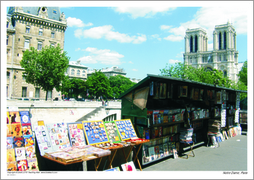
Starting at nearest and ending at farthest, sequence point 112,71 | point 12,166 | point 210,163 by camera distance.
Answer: point 12,166
point 210,163
point 112,71

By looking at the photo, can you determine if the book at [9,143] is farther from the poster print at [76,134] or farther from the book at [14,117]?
the poster print at [76,134]

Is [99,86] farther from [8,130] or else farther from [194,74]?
[8,130]

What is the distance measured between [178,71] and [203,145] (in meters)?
33.9

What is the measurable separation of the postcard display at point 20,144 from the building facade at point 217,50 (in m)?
103

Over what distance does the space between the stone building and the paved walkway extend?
32819 millimetres

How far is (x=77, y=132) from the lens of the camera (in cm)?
602

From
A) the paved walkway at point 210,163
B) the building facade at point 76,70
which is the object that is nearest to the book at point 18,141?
the paved walkway at point 210,163

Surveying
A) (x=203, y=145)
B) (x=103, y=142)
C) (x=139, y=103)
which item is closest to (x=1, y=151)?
(x=103, y=142)

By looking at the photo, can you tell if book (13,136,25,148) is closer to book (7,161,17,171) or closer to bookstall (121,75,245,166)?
book (7,161,17,171)

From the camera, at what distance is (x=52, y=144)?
548cm

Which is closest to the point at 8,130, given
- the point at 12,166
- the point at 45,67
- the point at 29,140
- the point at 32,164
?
the point at 29,140

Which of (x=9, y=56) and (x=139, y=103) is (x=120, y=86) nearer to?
(x=9, y=56)

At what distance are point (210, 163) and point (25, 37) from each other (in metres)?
40.5

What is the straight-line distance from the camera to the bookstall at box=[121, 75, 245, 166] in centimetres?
775
